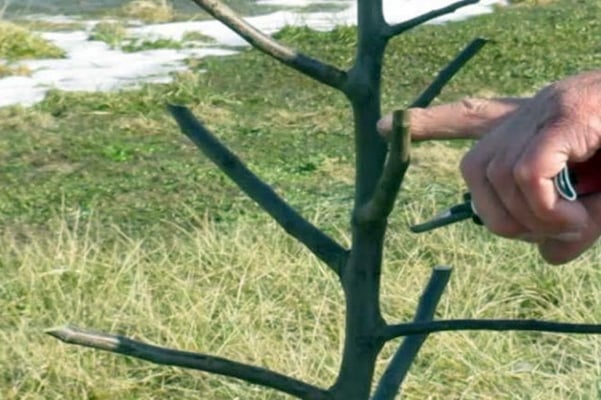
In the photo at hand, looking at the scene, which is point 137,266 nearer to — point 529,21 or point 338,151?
point 338,151

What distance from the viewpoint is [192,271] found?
4.88 meters

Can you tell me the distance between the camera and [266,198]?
1.50 metres

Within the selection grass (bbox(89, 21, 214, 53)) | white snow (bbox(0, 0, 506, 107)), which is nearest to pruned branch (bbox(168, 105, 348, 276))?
white snow (bbox(0, 0, 506, 107))

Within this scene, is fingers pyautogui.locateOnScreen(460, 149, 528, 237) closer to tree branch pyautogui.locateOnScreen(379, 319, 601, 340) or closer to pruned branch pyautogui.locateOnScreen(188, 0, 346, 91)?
tree branch pyautogui.locateOnScreen(379, 319, 601, 340)

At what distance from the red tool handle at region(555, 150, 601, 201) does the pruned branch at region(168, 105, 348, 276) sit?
0.41m

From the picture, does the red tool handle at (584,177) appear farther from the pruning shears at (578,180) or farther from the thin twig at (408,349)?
the thin twig at (408,349)

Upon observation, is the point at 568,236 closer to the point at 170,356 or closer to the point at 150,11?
the point at 170,356

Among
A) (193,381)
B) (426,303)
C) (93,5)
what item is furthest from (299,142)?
(426,303)

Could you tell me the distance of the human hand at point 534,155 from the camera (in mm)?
1011

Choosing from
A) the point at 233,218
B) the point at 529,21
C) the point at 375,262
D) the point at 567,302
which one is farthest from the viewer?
the point at 529,21

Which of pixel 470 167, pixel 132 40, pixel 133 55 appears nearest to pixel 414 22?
pixel 470 167

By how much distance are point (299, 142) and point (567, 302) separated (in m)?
3.32

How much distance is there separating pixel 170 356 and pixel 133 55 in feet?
29.0

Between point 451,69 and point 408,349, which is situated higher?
point 451,69
